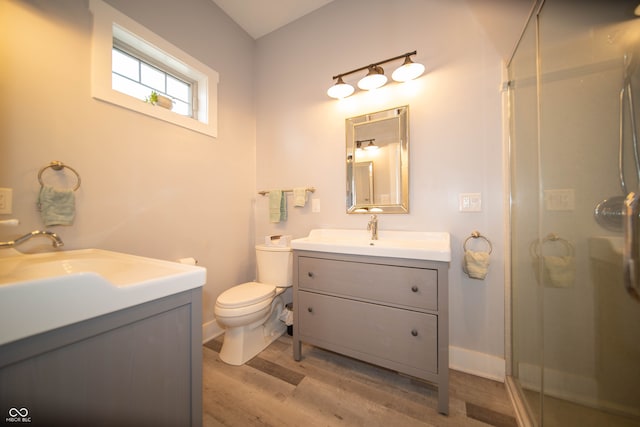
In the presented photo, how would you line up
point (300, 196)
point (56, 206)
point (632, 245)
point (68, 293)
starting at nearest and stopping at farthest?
1. point (68, 293)
2. point (632, 245)
3. point (56, 206)
4. point (300, 196)

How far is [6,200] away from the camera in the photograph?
1.02 meters

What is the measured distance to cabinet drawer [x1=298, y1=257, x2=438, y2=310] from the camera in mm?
1174

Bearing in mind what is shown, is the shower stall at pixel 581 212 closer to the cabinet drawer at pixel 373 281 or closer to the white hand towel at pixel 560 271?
the white hand towel at pixel 560 271

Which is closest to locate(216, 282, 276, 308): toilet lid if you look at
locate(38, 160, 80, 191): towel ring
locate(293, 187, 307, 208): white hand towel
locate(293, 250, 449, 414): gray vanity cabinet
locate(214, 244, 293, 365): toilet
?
locate(214, 244, 293, 365): toilet

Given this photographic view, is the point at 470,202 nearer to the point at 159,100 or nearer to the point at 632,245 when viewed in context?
the point at 632,245

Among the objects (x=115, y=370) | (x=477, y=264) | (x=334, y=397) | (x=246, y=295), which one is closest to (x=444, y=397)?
(x=334, y=397)

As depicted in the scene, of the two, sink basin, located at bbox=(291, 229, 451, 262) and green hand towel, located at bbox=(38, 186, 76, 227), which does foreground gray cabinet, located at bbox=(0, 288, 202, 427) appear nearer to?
sink basin, located at bbox=(291, 229, 451, 262)

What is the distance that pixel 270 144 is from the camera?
228 centimetres

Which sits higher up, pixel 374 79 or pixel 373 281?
pixel 374 79

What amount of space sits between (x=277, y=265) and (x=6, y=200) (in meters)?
1.44

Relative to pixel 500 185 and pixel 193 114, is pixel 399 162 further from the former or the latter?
pixel 193 114

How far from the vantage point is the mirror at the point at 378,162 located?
1679mm

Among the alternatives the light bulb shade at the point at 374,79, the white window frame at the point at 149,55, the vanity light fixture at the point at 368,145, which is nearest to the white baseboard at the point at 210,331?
the white window frame at the point at 149,55

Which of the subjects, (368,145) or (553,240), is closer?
(553,240)
